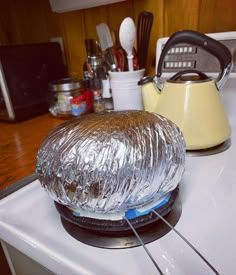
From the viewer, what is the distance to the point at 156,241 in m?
0.32

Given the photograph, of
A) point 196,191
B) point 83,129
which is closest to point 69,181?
point 83,129

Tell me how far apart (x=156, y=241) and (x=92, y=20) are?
0.83 m

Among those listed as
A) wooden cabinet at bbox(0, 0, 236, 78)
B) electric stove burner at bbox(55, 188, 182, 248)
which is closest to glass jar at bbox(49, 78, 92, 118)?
wooden cabinet at bbox(0, 0, 236, 78)

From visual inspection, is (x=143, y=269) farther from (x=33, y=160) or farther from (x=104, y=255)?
(x=33, y=160)

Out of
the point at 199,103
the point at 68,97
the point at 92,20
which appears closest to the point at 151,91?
the point at 199,103

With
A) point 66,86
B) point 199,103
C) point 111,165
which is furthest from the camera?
point 66,86

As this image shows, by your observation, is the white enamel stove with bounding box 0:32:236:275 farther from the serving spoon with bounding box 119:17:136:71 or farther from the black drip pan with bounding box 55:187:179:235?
the serving spoon with bounding box 119:17:136:71

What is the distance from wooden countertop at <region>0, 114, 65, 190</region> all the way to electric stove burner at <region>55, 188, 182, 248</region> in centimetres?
21

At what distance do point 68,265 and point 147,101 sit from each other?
44 cm

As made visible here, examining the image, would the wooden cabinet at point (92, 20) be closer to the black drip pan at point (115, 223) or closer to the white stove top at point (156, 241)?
the white stove top at point (156, 241)

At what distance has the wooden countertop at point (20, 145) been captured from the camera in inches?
20.3

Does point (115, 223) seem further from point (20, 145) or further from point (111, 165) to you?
point (20, 145)

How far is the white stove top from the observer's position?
283mm

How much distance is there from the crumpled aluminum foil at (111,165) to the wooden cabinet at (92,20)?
483 millimetres
